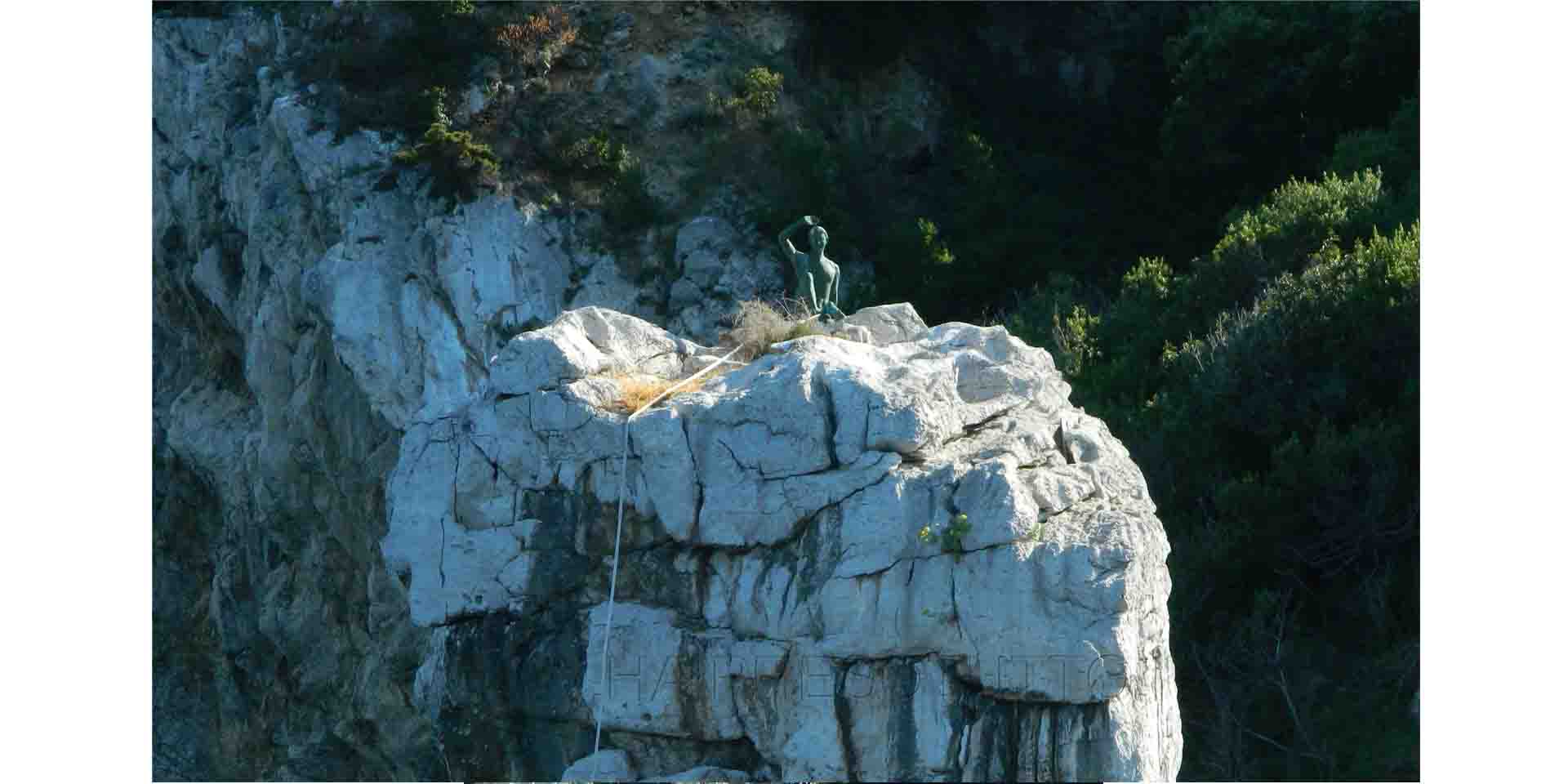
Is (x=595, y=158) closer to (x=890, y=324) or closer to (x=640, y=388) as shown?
(x=890, y=324)

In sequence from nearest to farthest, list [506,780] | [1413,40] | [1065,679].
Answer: [1065,679] → [506,780] → [1413,40]

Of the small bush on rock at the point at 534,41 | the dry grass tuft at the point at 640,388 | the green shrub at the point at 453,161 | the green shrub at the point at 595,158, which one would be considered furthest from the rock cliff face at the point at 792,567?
the small bush on rock at the point at 534,41

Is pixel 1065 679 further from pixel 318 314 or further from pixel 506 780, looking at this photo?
Answer: pixel 318 314

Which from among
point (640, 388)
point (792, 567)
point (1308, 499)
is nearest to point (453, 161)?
point (1308, 499)

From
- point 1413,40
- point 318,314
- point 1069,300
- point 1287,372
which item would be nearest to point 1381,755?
point 1287,372

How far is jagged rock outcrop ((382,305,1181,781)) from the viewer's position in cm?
1029

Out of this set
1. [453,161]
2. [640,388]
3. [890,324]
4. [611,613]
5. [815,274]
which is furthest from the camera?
[453,161]

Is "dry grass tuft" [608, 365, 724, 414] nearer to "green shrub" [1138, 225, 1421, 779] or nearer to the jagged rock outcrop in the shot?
the jagged rock outcrop

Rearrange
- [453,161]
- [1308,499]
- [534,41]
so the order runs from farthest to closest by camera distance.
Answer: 1. [534,41]
2. [453,161]
3. [1308,499]

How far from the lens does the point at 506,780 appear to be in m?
11.3

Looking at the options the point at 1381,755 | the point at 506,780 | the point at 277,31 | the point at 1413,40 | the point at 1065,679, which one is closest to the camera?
the point at 1065,679

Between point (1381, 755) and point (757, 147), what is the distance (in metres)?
10.6

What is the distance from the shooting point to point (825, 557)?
10539 mm

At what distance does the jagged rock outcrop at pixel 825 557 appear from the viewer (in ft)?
33.8
